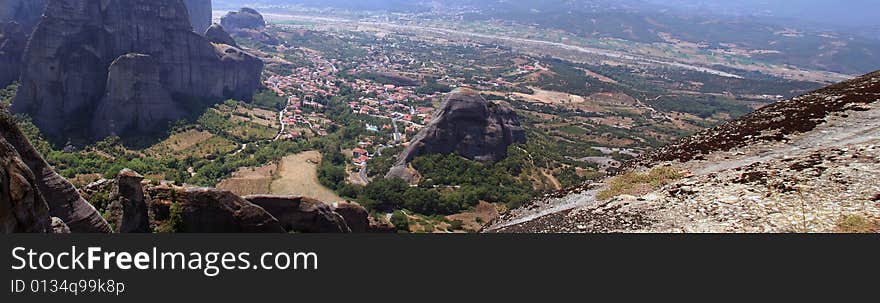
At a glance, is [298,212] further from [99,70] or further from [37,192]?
[99,70]

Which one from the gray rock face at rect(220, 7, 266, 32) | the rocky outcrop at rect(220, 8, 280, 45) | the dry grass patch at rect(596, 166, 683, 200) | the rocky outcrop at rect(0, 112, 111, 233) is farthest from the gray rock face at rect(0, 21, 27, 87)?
the gray rock face at rect(220, 7, 266, 32)

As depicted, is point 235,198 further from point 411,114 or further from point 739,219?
point 411,114

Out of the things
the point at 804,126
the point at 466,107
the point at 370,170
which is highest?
the point at 804,126

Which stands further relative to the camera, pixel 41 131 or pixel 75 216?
pixel 41 131

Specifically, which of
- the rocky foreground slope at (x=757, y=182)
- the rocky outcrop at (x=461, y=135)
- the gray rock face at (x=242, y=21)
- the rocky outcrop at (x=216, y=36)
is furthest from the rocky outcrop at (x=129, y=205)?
the gray rock face at (x=242, y=21)

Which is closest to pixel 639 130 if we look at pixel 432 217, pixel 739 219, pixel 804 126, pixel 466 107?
pixel 466 107

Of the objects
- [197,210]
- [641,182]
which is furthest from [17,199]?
[641,182]

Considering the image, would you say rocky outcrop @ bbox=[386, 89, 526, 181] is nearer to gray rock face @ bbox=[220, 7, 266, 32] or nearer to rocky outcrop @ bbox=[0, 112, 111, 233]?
rocky outcrop @ bbox=[0, 112, 111, 233]
